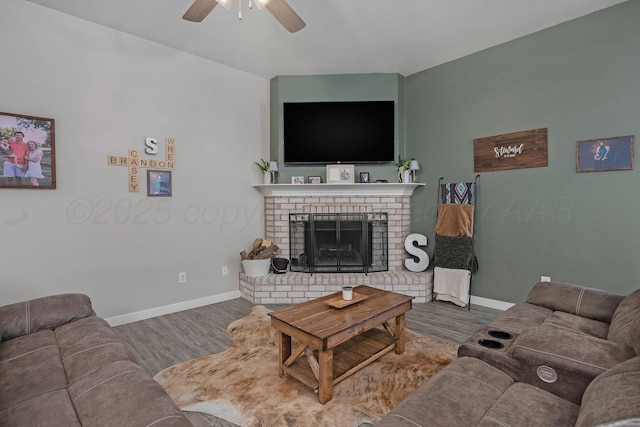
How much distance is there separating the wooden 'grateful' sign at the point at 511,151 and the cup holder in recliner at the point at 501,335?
2.23 meters

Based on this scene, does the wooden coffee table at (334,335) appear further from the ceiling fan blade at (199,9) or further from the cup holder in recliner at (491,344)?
the ceiling fan blade at (199,9)

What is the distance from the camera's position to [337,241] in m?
4.30

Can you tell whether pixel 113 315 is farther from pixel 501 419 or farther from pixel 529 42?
pixel 529 42

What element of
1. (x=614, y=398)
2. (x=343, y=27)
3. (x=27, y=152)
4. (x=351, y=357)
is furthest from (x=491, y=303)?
(x=27, y=152)

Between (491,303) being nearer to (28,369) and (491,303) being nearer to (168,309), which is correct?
(168,309)

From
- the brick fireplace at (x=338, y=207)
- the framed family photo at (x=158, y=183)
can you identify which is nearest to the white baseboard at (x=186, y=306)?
the brick fireplace at (x=338, y=207)

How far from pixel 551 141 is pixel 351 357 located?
290 centimetres

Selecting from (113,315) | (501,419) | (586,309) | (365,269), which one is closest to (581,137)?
(586,309)

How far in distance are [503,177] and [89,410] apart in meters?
3.94

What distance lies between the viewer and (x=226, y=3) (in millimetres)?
2127

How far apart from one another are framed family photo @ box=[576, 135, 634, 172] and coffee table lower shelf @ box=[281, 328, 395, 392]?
8.12 feet

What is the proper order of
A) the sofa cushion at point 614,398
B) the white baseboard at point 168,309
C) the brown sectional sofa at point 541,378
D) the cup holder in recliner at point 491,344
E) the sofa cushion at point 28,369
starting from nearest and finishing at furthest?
the sofa cushion at point 614,398 → the brown sectional sofa at point 541,378 → the sofa cushion at point 28,369 → the cup holder in recliner at point 491,344 → the white baseboard at point 168,309

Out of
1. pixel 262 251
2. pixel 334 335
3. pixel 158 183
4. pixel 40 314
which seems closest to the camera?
pixel 334 335

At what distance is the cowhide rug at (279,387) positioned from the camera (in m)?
1.84
